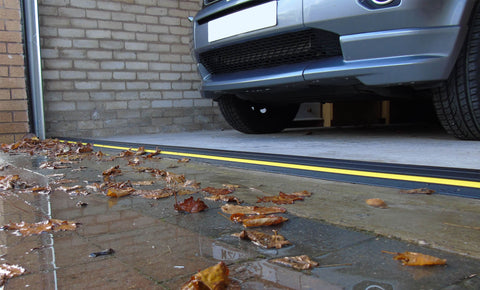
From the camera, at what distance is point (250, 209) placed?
155 cm

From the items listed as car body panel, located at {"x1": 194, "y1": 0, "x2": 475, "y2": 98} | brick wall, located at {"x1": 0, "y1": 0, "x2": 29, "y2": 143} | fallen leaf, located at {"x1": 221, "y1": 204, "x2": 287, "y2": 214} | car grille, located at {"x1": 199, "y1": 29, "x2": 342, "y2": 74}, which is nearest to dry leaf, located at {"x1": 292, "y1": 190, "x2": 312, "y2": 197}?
fallen leaf, located at {"x1": 221, "y1": 204, "x2": 287, "y2": 214}

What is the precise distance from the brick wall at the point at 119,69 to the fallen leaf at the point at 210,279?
16.7 feet

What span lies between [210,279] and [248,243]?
0.96 ft

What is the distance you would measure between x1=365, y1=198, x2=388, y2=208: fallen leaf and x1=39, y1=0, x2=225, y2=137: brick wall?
4.82 meters

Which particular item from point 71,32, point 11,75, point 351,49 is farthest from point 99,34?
point 351,49

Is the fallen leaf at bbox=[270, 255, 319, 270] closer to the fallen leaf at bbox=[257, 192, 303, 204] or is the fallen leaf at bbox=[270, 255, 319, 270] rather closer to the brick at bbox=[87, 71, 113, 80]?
the fallen leaf at bbox=[257, 192, 303, 204]

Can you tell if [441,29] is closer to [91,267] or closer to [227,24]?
[227,24]

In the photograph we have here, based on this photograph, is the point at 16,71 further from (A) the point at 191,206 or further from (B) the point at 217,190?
(A) the point at 191,206

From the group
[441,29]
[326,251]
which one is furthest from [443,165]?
[326,251]

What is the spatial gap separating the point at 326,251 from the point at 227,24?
8.66 feet

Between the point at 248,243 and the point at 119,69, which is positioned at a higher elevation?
the point at 119,69

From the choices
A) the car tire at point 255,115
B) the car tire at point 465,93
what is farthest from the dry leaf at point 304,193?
the car tire at point 255,115

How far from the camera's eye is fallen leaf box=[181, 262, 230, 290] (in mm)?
900

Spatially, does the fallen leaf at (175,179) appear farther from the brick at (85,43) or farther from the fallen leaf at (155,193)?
the brick at (85,43)
